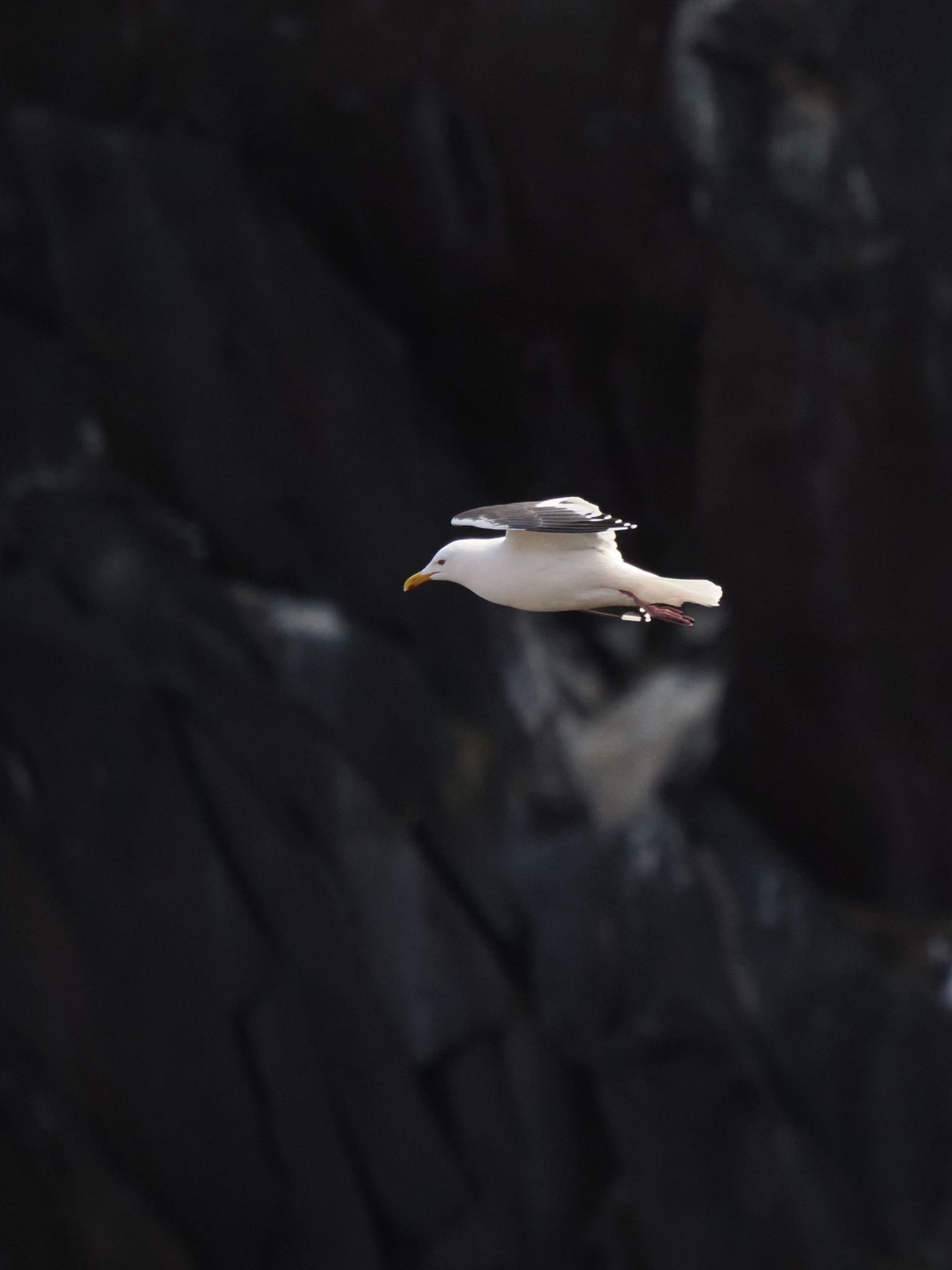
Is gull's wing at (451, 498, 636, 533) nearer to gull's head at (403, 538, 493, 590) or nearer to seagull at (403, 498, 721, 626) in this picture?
seagull at (403, 498, 721, 626)

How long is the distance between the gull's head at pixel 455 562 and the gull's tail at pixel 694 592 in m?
0.49

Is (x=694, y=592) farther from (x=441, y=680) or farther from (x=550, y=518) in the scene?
(x=441, y=680)

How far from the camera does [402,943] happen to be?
374 inches

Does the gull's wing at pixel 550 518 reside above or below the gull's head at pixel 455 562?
above

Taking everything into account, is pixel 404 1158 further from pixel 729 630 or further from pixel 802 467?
pixel 802 467

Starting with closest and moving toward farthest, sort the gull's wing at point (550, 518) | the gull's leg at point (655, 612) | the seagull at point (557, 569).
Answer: the gull's wing at point (550, 518) → the seagull at point (557, 569) → the gull's leg at point (655, 612)

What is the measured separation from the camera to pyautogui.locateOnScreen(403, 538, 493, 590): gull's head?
4.26 metres

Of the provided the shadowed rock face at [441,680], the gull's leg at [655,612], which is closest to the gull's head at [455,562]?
the gull's leg at [655,612]

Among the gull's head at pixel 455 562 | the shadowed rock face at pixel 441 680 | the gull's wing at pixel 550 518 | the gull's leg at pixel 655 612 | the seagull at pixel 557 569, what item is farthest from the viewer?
the shadowed rock face at pixel 441 680

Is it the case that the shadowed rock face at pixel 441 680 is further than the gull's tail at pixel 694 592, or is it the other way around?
the shadowed rock face at pixel 441 680

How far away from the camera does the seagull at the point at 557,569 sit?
12.9ft

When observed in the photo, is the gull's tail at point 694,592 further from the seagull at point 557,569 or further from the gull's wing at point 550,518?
the gull's wing at point 550,518

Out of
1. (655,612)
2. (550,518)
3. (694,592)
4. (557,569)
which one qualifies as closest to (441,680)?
(655,612)

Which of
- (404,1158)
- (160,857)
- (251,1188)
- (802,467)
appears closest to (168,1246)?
(251,1188)
